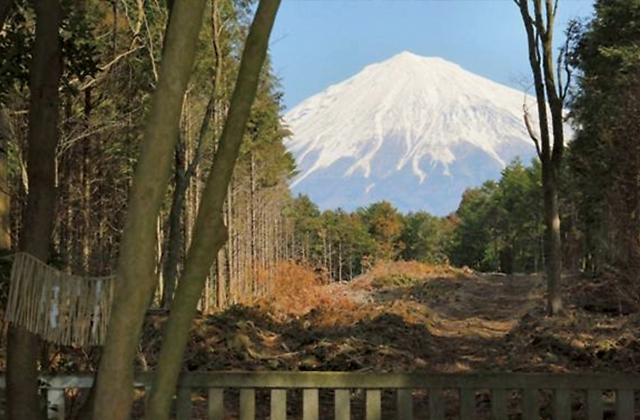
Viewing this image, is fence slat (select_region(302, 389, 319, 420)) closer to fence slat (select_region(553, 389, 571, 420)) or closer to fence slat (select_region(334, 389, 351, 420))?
fence slat (select_region(334, 389, 351, 420))

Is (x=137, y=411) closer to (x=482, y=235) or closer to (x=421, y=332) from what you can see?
(x=421, y=332)

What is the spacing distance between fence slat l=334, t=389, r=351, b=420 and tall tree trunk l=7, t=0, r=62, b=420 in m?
1.22

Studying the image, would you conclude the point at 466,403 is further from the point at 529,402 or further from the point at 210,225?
the point at 210,225

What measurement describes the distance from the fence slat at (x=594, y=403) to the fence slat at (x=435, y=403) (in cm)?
59

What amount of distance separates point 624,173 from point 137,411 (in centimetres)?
813

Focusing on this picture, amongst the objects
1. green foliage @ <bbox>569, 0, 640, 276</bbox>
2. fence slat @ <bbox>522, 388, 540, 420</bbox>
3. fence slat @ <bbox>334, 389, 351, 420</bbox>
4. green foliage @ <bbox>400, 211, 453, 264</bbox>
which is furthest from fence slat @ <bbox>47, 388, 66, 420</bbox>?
green foliage @ <bbox>400, 211, 453, 264</bbox>

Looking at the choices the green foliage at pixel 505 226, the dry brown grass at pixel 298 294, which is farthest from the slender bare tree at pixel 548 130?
the green foliage at pixel 505 226

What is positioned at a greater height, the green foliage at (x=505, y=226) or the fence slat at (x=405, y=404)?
the green foliage at (x=505, y=226)

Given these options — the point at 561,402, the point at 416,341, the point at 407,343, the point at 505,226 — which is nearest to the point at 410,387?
the point at 561,402

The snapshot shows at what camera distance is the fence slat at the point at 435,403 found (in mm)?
2877

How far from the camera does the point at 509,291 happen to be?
22.7 m

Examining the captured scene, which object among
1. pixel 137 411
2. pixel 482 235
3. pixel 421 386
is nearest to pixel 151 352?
pixel 137 411

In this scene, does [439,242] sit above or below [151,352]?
above

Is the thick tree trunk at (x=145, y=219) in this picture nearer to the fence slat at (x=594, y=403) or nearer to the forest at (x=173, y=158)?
the forest at (x=173, y=158)
